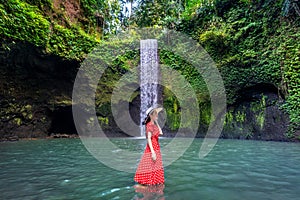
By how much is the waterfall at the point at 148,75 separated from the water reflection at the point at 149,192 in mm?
10370

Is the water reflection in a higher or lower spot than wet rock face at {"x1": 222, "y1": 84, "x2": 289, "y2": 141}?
lower

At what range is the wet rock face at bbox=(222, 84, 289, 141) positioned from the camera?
8711 millimetres

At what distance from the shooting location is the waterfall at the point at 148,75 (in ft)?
45.0

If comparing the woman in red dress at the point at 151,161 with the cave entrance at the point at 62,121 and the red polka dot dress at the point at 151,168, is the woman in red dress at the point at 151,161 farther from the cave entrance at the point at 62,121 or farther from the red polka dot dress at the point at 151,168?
the cave entrance at the point at 62,121

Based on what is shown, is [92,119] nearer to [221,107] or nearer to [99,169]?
[221,107]

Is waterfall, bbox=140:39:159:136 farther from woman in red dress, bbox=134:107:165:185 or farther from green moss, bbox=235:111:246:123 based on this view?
woman in red dress, bbox=134:107:165:185

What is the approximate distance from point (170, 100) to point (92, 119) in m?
5.24

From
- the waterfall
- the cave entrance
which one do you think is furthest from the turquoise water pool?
the waterfall

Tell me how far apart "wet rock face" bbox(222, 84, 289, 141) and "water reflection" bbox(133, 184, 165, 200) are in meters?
7.45

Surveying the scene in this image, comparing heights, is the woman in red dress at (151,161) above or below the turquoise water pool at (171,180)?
above

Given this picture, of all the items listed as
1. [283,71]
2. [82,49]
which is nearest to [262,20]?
[283,71]

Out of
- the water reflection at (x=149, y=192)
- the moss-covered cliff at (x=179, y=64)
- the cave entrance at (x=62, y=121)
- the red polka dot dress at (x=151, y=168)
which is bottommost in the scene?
the water reflection at (x=149, y=192)

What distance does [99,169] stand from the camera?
439 cm

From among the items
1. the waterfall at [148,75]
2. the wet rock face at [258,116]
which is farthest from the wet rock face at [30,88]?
the wet rock face at [258,116]
